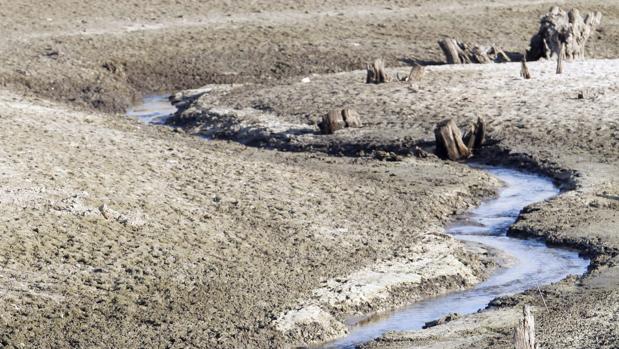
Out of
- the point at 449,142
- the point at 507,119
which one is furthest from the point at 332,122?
the point at 507,119

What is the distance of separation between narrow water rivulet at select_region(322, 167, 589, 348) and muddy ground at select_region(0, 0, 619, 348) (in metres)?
0.17

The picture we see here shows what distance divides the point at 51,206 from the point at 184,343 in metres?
3.00

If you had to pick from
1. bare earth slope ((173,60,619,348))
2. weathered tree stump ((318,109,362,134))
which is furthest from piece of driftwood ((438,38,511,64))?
weathered tree stump ((318,109,362,134))

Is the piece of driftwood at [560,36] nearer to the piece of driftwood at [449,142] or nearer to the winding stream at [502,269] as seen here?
the piece of driftwood at [449,142]

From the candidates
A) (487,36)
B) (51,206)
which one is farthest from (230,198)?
(487,36)

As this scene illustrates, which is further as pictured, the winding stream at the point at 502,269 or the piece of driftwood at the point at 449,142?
the piece of driftwood at the point at 449,142

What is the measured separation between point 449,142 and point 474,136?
0.62 meters

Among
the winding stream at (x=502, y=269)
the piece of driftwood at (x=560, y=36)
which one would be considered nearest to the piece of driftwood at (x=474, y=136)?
the winding stream at (x=502, y=269)

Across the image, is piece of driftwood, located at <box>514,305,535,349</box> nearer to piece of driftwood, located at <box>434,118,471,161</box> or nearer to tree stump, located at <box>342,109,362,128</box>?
piece of driftwood, located at <box>434,118,471,161</box>

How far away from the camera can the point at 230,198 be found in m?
13.5

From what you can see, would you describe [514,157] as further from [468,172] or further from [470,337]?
[470,337]

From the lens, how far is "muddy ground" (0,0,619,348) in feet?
32.9

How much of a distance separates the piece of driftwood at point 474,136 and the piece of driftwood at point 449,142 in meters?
0.19

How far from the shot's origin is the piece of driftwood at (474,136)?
58.9 feet
